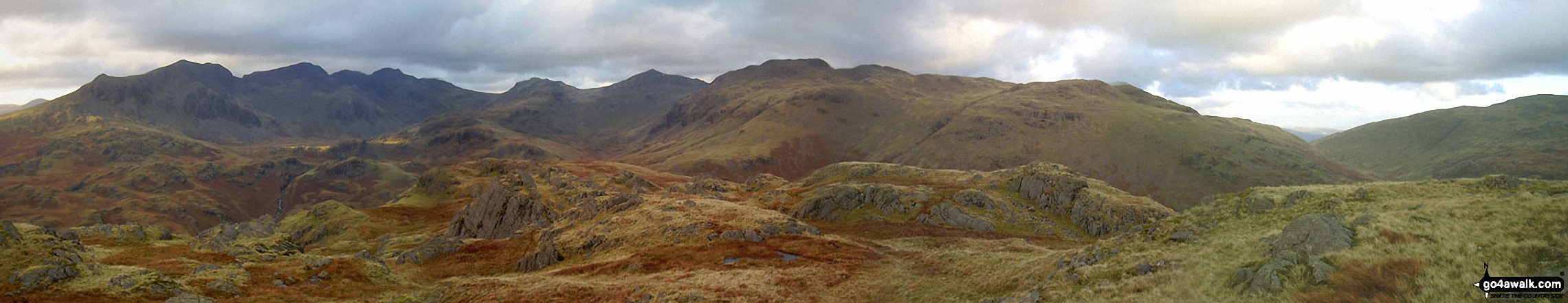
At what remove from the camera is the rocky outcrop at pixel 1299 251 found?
72.7 feet

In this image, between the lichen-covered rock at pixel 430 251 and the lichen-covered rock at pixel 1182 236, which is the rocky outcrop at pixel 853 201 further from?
the lichen-covered rock at pixel 1182 236

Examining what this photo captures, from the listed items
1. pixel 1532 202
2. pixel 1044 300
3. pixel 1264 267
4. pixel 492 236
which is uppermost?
pixel 1532 202

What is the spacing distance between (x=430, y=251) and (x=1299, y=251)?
75.3 metres

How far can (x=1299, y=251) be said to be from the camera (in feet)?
78.0

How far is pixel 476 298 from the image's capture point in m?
42.0

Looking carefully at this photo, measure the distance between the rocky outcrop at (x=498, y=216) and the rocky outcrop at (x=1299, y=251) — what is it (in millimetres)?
83899

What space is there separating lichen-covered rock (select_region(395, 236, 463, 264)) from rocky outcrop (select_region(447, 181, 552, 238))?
16.6m

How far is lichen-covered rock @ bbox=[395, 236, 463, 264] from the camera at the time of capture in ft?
221

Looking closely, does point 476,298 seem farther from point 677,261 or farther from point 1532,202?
point 1532,202

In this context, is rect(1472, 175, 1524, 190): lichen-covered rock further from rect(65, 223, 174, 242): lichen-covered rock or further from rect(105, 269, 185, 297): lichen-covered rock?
rect(65, 223, 174, 242): lichen-covered rock

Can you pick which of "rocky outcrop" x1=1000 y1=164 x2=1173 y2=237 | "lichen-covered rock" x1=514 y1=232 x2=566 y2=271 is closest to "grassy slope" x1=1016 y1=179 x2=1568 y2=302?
"lichen-covered rock" x1=514 y1=232 x2=566 y2=271

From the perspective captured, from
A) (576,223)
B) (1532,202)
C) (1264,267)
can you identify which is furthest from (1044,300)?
(576,223)

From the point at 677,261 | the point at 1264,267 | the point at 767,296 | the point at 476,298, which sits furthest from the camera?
the point at 677,261

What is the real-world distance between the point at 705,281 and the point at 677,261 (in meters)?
13.1
